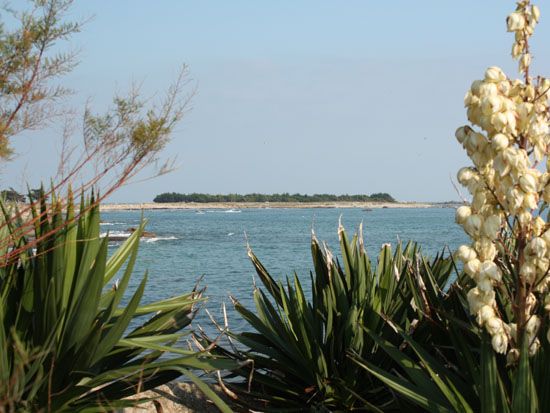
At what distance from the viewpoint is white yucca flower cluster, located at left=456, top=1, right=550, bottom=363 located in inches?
128

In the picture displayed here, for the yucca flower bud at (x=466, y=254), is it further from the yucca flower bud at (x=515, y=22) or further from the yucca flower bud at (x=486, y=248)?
the yucca flower bud at (x=515, y=22)

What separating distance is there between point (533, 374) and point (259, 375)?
75.8 inches

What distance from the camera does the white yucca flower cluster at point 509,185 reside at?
324 cm

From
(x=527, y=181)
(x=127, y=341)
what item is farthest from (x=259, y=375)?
(x=527, y=181)

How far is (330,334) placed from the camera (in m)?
4.83

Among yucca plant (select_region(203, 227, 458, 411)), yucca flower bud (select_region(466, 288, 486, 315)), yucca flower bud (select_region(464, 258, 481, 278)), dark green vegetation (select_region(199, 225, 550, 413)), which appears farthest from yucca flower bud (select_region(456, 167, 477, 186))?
yucca plant (select_region(203, 227, 458, 411))

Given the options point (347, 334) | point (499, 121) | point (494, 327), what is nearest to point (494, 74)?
point (499, 121)

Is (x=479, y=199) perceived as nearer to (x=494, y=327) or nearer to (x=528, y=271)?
(x=528, y=271)

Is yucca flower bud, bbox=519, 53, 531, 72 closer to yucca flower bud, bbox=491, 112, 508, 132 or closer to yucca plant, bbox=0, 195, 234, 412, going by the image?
yucca flower bud, bbox=491, 112, 508, 132

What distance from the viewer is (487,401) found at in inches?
129

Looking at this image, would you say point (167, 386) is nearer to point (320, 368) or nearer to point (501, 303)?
point (320, 368)

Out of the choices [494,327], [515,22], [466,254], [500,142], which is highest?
[515,22]

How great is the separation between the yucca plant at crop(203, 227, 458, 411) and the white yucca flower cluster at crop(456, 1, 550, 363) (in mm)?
1055

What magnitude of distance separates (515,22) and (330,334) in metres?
2.25
